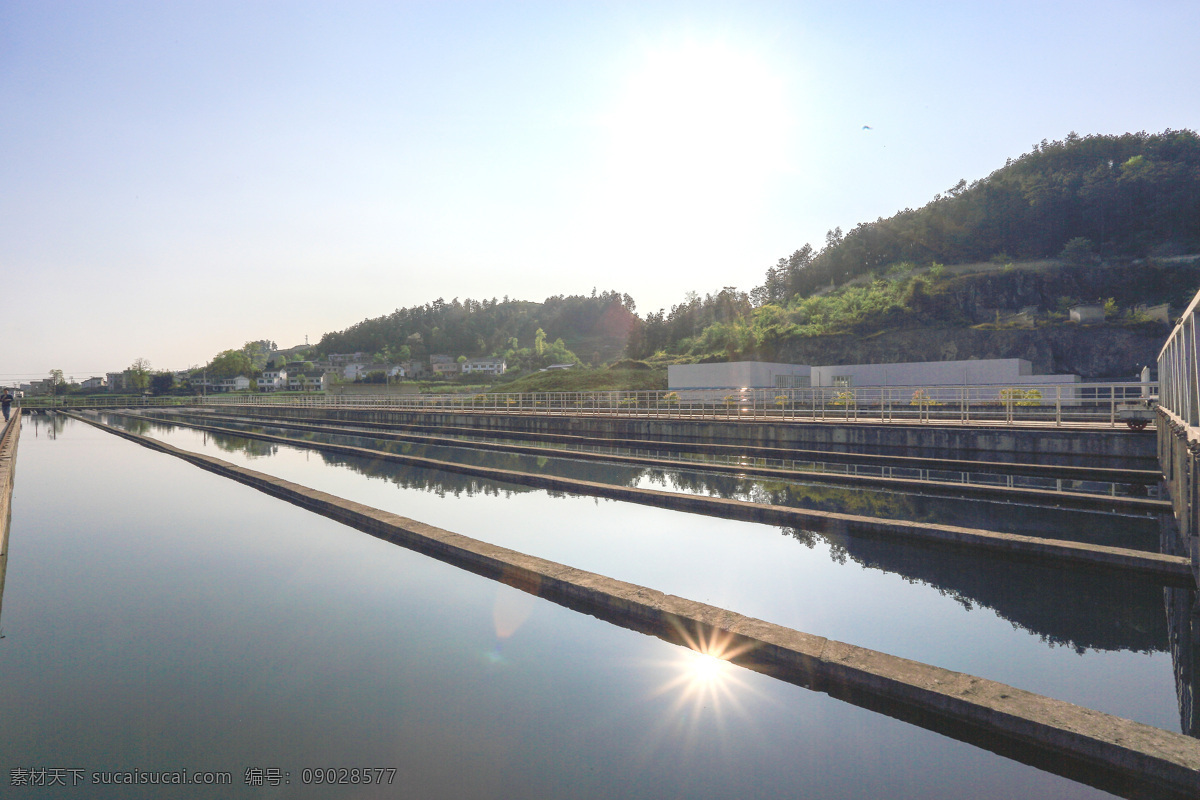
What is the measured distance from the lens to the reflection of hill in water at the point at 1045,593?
596 cm

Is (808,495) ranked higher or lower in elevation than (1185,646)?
higher

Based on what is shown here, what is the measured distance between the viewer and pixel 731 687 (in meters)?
4.91

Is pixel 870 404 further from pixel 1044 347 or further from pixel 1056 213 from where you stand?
pixel 1056 213

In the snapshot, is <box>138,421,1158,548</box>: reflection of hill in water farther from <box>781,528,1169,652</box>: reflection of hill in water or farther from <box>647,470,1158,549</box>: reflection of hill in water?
<box>781,528,1169,652</box>: reflection of hill in water

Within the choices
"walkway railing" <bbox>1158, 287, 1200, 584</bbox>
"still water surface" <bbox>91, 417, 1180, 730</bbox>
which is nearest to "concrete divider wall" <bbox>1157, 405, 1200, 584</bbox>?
"walkway railing" <bbox>1158, 287, 1200, 584</bbox>

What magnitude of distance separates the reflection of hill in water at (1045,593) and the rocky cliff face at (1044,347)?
2403 inches

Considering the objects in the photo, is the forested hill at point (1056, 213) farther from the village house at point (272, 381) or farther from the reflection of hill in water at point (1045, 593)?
the village house at point (272, 381)

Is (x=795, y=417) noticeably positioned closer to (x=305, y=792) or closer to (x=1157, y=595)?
(x=1157, y=595)

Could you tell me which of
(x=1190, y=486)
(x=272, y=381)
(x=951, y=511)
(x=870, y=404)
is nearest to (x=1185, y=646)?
(x=1190, y=486)

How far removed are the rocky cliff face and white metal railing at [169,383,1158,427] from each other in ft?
41.4

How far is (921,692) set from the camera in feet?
14.8

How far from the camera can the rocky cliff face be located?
193 feet

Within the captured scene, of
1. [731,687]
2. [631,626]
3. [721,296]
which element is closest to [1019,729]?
[731,687]

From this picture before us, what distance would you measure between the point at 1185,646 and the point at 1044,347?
2668 inches
